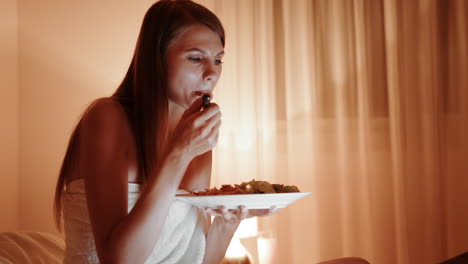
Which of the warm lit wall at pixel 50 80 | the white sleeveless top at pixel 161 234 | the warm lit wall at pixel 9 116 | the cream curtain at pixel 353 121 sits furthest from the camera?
the warm lit wall at pixel 50 80

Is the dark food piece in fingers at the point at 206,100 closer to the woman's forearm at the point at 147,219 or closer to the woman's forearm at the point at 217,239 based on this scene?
the woman's forearm at the point at 147,219

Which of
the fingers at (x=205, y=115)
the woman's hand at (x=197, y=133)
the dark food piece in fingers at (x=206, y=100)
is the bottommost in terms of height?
the woman's hand at (x=197, y=133)

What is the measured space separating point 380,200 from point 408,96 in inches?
28.7

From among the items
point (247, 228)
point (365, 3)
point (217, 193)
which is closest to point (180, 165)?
point (217, 193)

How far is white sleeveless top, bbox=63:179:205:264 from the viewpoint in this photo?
138 centimetres

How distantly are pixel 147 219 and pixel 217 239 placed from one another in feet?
1.62

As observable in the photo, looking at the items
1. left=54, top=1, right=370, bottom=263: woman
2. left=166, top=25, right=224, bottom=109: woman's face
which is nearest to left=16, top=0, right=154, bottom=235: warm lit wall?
left=54, top=1, right=370, bottom=263: woman

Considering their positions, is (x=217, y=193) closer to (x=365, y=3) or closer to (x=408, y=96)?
(x=408, y=96)

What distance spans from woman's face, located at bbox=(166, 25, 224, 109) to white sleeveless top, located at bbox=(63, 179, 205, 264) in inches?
11.8

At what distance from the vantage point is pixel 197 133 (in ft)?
3.90

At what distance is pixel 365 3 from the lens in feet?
11.6

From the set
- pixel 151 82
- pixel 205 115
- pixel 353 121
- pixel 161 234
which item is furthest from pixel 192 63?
pixel 353 121

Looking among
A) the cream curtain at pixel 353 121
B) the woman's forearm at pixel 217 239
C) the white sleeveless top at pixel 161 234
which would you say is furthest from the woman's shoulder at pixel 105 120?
the cream curtain at pixel 353 121

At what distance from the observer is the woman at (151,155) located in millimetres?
1184
